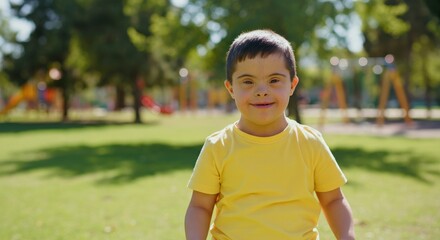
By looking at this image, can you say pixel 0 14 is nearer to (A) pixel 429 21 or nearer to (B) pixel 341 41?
(A) pixel 429 21

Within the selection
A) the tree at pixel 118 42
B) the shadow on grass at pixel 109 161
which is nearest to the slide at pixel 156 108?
the tree at pixel 118 42

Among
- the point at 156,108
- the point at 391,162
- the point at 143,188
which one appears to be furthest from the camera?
the point at 156,108

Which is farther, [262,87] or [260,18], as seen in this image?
[260,18]

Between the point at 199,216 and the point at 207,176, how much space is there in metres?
0.19

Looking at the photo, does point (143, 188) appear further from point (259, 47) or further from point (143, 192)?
point (259, 47)

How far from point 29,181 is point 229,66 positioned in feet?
26.7

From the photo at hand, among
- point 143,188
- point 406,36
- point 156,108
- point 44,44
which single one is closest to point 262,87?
point 143,188

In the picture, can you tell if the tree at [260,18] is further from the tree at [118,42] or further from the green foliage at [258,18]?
the tree at [118,42]

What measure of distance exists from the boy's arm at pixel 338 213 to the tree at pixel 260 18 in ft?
39.5

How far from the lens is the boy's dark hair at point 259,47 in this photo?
215 centimetres

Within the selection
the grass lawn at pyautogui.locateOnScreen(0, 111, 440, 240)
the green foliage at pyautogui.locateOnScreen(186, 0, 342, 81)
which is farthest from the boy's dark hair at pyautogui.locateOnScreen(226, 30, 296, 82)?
the green foliage at pyautogui.locateOnScreen(186, 0, 342, 81)

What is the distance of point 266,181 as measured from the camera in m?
2.18

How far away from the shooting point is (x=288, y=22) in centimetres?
1404

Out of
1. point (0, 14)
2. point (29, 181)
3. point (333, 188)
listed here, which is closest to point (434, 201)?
point (333, 188)
